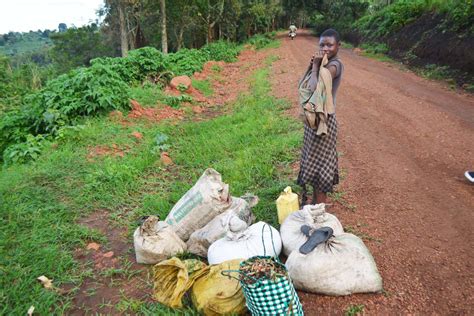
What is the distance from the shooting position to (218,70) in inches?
536

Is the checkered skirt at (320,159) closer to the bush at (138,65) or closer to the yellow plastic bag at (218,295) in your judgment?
the yellow plastic bag at (218,295)

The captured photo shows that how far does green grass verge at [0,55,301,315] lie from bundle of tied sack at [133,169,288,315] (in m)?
0.28

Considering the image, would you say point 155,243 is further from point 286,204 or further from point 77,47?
point 77,47

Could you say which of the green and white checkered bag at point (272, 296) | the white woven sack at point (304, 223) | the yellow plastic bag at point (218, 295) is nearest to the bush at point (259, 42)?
the white woven sack at point (304, 223)

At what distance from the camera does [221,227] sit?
9.73ft

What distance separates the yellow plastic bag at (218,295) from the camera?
2.30 meters

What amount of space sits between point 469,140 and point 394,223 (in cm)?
279

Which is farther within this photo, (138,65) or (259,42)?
(259,42)

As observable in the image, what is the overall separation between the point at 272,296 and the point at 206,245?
1152mm

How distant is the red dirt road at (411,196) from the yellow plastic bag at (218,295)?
0.49 meters

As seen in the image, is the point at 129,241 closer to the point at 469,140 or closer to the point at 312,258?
the point at 312,258

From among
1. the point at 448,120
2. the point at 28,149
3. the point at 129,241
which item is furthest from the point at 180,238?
the point at 448,120

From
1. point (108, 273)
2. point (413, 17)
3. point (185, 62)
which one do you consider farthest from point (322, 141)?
point (413, 17)

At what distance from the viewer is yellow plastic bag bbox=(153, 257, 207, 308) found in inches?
95.8
